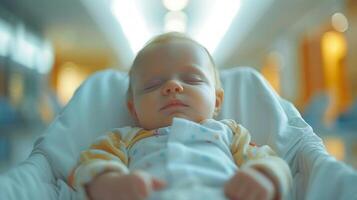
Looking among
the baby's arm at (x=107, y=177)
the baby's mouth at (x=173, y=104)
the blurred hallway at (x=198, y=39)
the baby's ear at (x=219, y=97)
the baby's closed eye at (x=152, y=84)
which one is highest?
the baby's closed eye at (x=152, y=84)

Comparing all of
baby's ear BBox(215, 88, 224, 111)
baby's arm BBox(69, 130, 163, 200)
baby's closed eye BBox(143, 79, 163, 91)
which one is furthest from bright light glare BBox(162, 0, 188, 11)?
baby's arm BBox(69, 130, 163, 200)

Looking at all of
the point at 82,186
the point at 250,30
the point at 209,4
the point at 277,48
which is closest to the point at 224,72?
the point at 82,186

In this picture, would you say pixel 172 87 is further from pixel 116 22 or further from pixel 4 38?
pixel 116 22

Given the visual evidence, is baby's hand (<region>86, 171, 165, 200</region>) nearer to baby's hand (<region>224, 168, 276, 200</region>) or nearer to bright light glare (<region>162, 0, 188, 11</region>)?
baby's hand (<region>224, 168, 276, 200</region>)

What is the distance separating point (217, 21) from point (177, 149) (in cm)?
459

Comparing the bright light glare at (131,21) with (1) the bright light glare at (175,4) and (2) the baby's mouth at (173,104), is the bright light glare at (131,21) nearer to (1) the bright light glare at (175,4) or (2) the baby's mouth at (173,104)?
(1) the bright light glare at (175,4)

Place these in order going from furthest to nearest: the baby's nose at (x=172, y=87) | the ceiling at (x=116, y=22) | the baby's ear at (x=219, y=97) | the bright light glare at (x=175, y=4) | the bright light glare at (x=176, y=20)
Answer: the bright light glare at (x=176, y=20) → the ceiling at (x=116, y=22) → the bright light glare at (x=175, y=4) → the baby's ear at (x=219, y=97) → the baby's nose at (x=172, y=87)

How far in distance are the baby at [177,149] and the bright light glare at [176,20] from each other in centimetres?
415

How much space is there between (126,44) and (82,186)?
598 cm

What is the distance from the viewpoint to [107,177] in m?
0.66

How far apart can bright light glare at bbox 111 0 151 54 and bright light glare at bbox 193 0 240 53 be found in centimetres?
74

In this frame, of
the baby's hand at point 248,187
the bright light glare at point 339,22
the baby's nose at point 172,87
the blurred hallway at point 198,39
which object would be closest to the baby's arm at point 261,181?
the baby's hand at point 248,187

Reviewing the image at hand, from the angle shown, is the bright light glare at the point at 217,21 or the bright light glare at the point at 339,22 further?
the bright light glare at the point at 339,22

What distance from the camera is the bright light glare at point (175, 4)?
453cm
